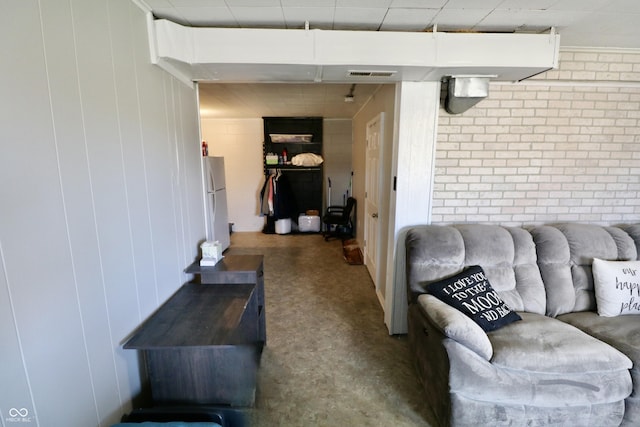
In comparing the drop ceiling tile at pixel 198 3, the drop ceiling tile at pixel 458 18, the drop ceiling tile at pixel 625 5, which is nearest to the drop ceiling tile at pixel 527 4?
the drop ceiling tile at pixel 458 18

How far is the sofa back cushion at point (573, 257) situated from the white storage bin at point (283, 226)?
14.5 ft

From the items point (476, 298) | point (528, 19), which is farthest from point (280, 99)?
point (476, 298)

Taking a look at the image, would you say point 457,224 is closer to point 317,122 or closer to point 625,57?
point 625,57

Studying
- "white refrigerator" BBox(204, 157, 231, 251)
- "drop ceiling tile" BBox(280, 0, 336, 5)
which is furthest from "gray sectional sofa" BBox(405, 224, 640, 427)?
"white refrigerator" BBox(204, 157, 231, 251)

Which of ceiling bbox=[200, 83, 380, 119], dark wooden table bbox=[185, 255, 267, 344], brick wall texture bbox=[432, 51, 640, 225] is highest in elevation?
ceiling bbox=[200, 83, 380, 119]

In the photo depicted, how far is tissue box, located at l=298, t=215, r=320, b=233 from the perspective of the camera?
5.98 meters

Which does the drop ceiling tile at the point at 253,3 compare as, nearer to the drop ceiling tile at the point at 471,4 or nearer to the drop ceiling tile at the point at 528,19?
the drop ceiling tile at the point at 471,4

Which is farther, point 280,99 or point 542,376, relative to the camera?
point 280,99

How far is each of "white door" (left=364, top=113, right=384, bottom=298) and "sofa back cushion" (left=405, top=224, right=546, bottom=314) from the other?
41.6 inches

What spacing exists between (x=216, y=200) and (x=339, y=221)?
2228 mm

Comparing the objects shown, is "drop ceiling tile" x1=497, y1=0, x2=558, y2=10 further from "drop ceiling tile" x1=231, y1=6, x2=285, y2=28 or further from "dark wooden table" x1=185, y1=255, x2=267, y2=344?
"dark wooden table" x1=185, y1=255, x2=267, y2=344

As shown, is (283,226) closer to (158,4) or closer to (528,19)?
(158,4)

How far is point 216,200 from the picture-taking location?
4371mm

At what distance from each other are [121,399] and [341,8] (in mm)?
2303
